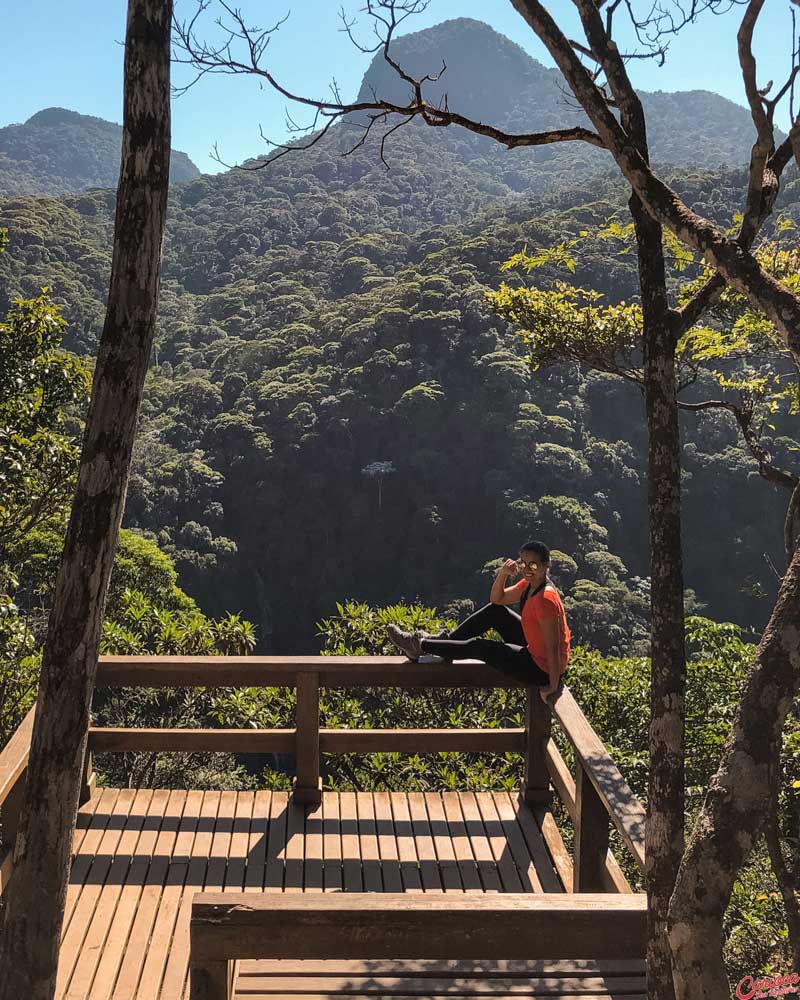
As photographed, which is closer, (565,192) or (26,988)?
(26,988)

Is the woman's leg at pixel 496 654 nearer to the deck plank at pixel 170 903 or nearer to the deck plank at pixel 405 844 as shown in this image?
the deck plank at pixel 405 844

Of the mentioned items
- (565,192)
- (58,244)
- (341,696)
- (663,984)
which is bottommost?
(341,696)

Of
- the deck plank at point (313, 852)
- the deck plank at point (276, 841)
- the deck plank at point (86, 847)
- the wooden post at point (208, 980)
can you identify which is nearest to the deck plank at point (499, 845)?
the deck plank at point (313, 852)

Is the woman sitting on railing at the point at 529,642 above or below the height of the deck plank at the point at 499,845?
above

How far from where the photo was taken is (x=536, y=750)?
3.87m

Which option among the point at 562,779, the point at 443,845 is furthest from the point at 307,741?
the point at 562,779

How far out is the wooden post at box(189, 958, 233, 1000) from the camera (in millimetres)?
1863

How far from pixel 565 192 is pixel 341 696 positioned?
50.7 m

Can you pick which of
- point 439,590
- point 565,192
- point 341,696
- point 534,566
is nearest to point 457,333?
point 439,590

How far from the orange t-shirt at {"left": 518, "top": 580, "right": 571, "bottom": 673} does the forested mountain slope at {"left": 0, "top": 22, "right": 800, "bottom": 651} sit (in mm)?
20921

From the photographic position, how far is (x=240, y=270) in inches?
2179

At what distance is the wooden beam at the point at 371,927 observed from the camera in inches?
72.2

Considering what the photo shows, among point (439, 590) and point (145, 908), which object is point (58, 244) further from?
point (145, 908)

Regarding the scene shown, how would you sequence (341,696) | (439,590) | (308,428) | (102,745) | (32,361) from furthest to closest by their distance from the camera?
(308,428) → (439,590) → (341,696) → (32,361) → (102,745)
